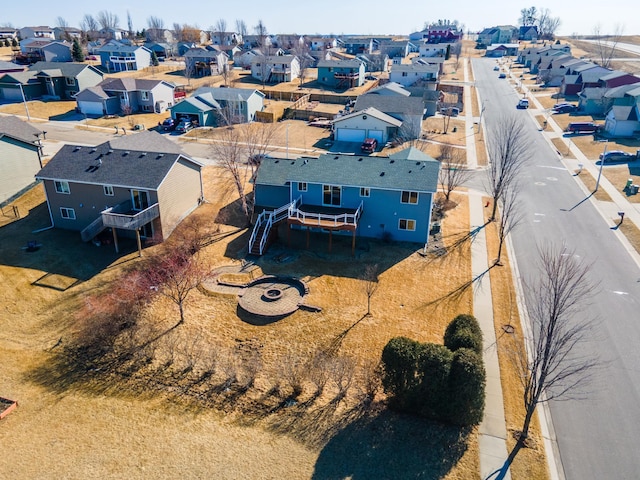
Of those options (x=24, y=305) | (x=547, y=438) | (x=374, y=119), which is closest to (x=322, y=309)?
(x=547, y=438)

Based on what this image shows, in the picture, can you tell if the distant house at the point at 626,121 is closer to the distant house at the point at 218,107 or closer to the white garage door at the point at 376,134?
the white garage door at the point at 376,134

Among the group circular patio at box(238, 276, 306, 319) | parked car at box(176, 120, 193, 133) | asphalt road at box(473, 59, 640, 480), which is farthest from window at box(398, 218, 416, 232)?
parked car at box(176, 120, 193, 133)

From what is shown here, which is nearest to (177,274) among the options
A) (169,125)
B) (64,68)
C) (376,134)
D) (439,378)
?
(439,378)

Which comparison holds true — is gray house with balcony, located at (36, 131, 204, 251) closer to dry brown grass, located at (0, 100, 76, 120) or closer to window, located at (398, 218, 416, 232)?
window, located at (398, 218, 416, 232)

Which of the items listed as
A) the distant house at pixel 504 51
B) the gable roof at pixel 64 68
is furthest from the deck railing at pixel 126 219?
the distant house at pixel 504 51

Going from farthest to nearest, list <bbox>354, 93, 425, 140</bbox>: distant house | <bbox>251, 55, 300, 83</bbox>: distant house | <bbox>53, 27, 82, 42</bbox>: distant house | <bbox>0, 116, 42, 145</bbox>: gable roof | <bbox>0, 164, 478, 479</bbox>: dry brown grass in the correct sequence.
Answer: <bbox>53, 27, 82, 42</bbox>: distant house < <bbox>251, 55, 300, 83</bbox>: distant house < <bbox>354, 93, 425, 140</bbox>: distant house < <bbox>0, 116, 42, 145</bbox>: gable roof < <bbox>0, 164, 478, 479</bbox>: dry brown grass
